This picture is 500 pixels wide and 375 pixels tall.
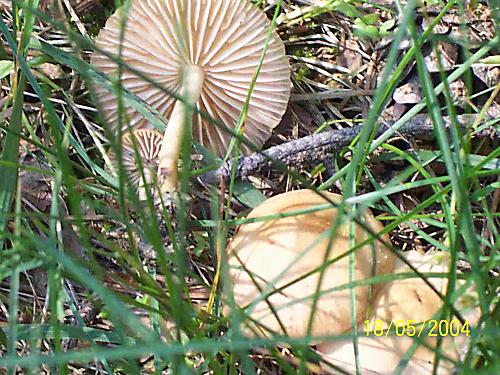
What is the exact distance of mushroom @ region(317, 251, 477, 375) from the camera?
61.6 inches

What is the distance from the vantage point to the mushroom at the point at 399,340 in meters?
1.57

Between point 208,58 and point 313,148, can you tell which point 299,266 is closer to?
point 313,148

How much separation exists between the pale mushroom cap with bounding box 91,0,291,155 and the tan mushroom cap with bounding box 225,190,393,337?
21.8 inches

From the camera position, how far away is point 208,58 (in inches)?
83.9

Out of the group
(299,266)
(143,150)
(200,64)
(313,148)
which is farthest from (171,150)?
(299,266)

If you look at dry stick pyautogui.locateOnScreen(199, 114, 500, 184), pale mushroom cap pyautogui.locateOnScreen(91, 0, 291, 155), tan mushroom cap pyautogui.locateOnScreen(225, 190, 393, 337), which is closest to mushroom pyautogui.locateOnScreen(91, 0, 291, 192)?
pale mushroom cap pyautogui.locateOnScreen(91, 0, 291, 155)

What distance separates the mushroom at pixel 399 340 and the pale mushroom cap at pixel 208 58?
0.83m

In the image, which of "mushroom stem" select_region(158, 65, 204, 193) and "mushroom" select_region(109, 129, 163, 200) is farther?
"mushroom" select_region(109, 129, 163, 200)

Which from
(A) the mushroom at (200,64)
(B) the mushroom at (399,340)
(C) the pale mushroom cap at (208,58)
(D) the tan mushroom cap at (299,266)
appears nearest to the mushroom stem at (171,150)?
(A) the mushroom at (200,64)

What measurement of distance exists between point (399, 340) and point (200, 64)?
1.18m

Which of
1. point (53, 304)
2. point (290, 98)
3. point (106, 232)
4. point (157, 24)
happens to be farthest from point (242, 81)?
point (53, 304)
